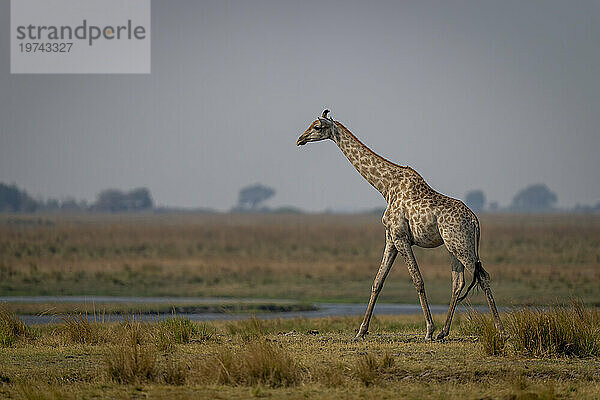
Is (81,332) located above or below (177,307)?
above

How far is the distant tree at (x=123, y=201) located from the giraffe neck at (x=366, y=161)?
147m

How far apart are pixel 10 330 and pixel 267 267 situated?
27.7m

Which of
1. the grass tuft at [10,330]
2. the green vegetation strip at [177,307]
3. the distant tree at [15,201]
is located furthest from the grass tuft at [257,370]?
the distant tree at [15,201]

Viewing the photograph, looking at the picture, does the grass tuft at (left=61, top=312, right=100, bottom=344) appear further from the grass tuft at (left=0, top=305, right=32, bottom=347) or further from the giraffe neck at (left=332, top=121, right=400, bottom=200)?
the giraffe neck at (left=332, top=121, right=400, bottom=200)

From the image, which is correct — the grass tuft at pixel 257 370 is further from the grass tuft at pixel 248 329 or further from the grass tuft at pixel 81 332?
the grass tuft at pixel 81 332

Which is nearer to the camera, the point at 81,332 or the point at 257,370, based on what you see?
the point at 257,370

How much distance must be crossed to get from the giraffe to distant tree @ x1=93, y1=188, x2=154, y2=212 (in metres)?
148

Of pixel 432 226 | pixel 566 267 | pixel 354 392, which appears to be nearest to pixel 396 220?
pixel 432 226

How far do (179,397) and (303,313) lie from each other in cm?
1676

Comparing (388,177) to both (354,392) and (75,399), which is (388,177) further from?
(75,399)

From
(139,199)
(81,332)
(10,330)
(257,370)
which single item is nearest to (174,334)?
(81,332)

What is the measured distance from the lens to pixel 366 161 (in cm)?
1689

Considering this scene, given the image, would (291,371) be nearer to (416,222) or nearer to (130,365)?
(130,365)

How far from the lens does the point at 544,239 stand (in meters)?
66.2
